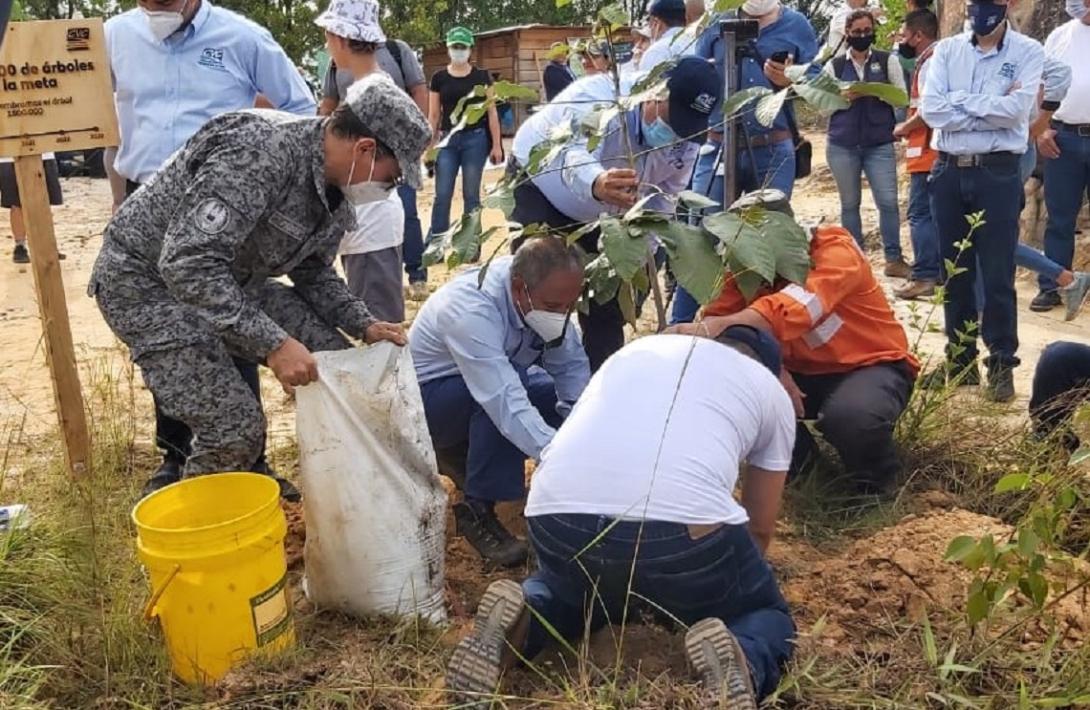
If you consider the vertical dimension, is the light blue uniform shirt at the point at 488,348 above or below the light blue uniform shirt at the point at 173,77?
below

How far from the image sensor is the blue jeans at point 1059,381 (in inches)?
123

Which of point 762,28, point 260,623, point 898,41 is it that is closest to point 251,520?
point 260,623

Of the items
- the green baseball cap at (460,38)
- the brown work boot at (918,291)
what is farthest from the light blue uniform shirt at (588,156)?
the green baseball cap at (460,38)

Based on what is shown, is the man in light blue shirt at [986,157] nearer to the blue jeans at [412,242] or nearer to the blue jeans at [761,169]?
the blue jeans at [761,169]

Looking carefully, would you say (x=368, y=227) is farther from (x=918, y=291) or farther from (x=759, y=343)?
(x=918, y=291)

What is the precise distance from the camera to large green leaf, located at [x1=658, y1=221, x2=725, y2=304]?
216cm

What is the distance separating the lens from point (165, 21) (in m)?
3.43

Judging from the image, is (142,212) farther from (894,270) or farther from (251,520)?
(894,270)

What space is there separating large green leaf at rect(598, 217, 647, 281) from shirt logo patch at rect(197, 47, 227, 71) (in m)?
1.94

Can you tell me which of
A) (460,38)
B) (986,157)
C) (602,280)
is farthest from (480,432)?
(460,38)

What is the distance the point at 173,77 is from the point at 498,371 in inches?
63.3

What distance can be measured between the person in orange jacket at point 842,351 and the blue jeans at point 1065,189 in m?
2.91

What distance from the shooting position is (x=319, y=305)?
121 inches

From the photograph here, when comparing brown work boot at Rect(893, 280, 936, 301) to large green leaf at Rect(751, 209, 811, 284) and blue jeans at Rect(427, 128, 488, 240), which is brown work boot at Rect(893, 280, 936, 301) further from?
large green leaf at Rect(751, 209, 811, 284)
